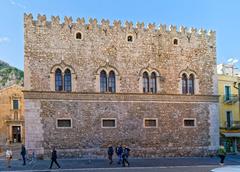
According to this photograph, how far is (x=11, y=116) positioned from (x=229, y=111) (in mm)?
26391

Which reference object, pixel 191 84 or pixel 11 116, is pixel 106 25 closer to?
pixel 191 84

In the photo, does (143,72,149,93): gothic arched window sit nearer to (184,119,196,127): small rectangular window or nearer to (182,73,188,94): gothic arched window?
(182,73,188,94): gothic arched window

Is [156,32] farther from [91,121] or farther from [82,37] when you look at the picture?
[91,121]

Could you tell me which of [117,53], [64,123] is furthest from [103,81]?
[64,123]

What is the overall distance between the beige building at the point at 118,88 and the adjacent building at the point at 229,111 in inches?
210

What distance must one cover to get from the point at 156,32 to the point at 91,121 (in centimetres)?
886

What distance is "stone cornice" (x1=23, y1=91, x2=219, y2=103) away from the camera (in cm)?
2454

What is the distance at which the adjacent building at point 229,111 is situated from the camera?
33.5m

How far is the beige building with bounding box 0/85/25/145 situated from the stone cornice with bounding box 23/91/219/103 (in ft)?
65.7

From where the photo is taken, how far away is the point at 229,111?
113ft

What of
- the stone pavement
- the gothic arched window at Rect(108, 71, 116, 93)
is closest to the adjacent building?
the stone pavement

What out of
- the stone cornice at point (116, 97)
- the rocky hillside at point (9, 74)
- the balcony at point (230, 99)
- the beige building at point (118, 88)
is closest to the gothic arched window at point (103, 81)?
the beige building at point (118, 88)

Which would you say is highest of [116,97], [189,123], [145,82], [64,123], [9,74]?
[9,74]

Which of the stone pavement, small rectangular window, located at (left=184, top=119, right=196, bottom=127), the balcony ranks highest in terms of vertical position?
the balcony
